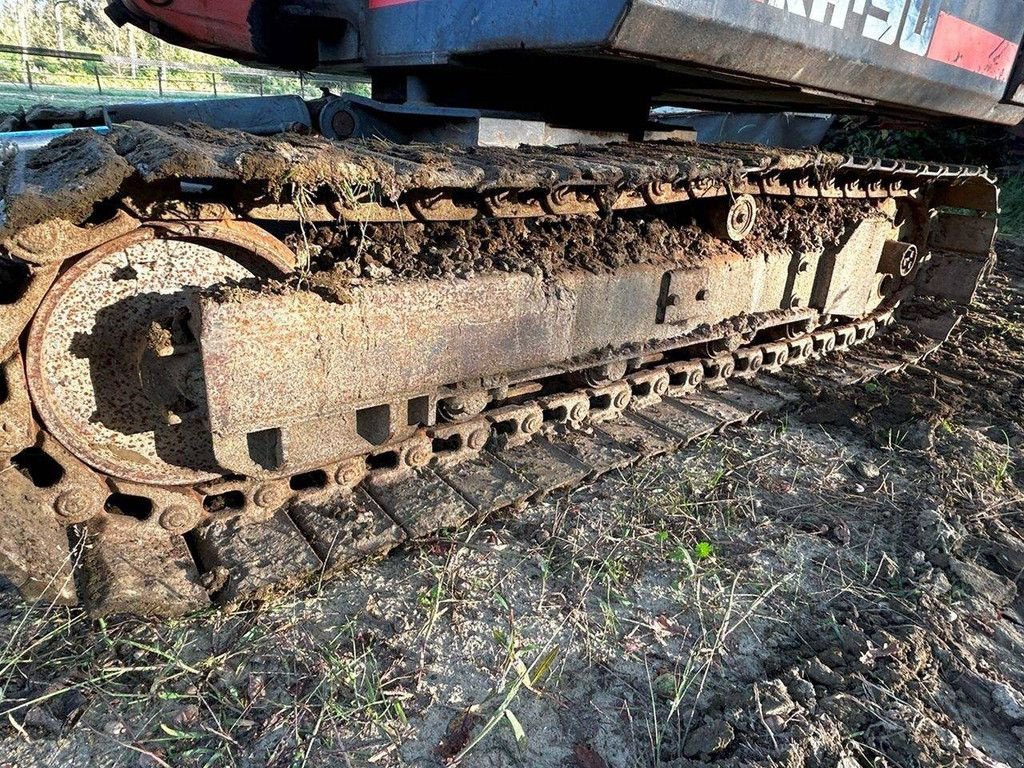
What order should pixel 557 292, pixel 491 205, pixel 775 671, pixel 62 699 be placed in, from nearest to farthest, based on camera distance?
pixel 62 699
pixel 775 671
pixel 491 205
pixel 557 292

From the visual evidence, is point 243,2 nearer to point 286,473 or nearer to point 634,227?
point 634,227

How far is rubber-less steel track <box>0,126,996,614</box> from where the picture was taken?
1.80m

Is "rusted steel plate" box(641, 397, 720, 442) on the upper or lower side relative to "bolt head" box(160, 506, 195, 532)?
lower

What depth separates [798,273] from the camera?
383 cm

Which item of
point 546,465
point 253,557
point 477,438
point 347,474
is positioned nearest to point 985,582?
point 546,465

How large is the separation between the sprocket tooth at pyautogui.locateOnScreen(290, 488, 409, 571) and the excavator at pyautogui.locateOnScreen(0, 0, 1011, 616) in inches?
0.4

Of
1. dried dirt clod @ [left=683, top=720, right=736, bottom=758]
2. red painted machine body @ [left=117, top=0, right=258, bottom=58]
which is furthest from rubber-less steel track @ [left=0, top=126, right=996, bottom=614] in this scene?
red painted machine body @ [left=117, top=0, right=258, bottom=58]

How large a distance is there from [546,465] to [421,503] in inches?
24.3

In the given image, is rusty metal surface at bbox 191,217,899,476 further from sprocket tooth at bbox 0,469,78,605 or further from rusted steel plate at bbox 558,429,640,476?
sprocket tooth at bbox 0,469,78,605

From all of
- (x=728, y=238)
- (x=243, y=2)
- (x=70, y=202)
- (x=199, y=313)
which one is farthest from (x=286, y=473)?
(x=243, y=2)

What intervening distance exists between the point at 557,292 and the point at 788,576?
4.44 feet

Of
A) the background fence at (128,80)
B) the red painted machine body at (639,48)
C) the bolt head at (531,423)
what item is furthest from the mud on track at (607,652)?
the background fence at (128,80)

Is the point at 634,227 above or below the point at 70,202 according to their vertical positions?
below

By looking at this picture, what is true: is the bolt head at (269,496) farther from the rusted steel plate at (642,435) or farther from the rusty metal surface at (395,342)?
the rusted steel plate at (642,435)
